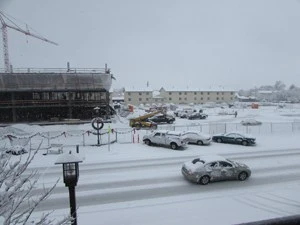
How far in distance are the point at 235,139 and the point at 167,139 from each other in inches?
293

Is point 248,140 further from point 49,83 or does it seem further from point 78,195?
point 49,83

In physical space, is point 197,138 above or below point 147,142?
above

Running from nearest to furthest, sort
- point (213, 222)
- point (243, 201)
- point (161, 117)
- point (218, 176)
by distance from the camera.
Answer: point (213, 222) → point (243, 201) → point (218, 176) → point (161, 117)

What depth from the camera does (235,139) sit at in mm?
25953

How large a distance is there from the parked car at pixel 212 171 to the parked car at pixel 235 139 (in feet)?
35.7

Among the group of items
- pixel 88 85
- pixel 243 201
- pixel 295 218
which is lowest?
pixel 243 201

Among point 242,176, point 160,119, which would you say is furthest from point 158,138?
point 160,119

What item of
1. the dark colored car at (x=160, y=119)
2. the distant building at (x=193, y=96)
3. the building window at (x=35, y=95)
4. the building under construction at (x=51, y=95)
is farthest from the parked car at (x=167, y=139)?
the distant building at (x=193, y=96)

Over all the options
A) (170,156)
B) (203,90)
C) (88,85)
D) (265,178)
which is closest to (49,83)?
(88,85)

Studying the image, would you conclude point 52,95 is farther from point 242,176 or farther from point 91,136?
point 242,176

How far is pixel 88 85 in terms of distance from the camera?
159ft

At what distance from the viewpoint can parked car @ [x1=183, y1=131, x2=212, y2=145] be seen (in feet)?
83.4

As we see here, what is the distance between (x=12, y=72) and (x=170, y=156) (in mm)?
41061

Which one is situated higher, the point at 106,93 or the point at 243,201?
the point at 106,93
